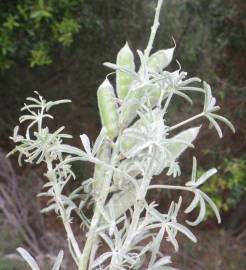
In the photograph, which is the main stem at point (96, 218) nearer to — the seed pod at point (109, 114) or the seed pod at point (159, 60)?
the seed pod at point (109, 114)

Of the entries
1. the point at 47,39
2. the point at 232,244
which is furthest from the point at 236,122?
the point at 47,39

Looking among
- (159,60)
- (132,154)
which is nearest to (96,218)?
(132,154)

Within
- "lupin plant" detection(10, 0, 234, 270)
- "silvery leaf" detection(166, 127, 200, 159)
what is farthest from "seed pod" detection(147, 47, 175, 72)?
"silvery leaf" detection(166, 127, 200, 159)

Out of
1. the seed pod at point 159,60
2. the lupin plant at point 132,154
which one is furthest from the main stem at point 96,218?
the seed pod at point 159,60

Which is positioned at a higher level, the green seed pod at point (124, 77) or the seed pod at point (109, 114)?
the green seed pod at point (124, 77)

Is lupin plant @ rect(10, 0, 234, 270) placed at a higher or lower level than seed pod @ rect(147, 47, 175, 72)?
lower

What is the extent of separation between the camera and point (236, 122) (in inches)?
151

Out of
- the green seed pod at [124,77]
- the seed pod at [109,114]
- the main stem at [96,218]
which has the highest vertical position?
the green seed pod at [124,77]

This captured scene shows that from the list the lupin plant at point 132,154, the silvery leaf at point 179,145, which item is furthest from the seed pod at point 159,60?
the silvery leaf at point 179,145

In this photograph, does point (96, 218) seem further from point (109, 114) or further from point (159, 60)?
point (159, 60)

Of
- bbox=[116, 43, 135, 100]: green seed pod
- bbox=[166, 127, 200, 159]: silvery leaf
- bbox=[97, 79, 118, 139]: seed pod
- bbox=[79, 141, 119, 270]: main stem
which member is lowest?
bbox=[79, 141, 119, 270]: main stem

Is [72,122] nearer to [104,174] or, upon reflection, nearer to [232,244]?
[232,244]

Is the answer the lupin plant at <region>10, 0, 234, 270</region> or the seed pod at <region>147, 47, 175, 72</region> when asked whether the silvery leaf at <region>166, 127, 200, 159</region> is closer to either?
the lupin plant at <region>10, 0, 234, 270</region>

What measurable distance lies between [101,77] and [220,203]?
1.16 metres
